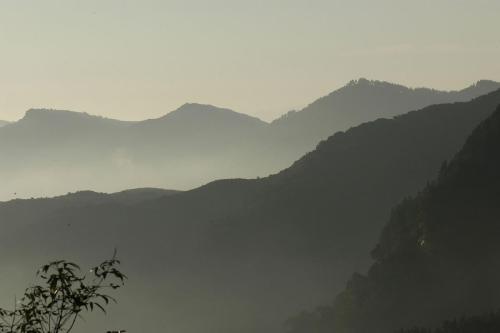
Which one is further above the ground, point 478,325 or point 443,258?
point 443,258

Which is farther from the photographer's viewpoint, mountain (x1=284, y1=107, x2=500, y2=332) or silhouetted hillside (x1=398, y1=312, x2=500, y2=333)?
mountain (x1=284, y1=107, x2=500, y2=332)

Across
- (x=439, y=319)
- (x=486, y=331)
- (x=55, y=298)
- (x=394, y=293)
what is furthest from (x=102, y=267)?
(x=394, y=293)

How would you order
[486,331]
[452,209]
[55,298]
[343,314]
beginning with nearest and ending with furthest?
1. [55,298]
2. [486,331]
3. [452,209]
4. [343,314]

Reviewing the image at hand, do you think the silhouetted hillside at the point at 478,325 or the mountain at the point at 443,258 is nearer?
the silhouetted hillside at the point at 478,325

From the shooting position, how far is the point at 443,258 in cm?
15775

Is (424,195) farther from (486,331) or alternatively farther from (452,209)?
(486,331)

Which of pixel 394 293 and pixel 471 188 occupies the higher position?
pixel 471 188

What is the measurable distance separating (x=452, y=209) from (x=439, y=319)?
90.0 feet

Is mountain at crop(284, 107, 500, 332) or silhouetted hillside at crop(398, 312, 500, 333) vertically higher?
mountain at crop(284, 107, 500, 332)

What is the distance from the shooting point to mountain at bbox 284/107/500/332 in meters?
148

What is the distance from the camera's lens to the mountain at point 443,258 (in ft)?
485

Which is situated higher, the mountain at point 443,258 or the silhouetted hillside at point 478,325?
the mountain at point 443,258

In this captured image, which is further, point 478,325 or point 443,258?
point 443,258

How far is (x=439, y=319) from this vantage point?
14138cm
